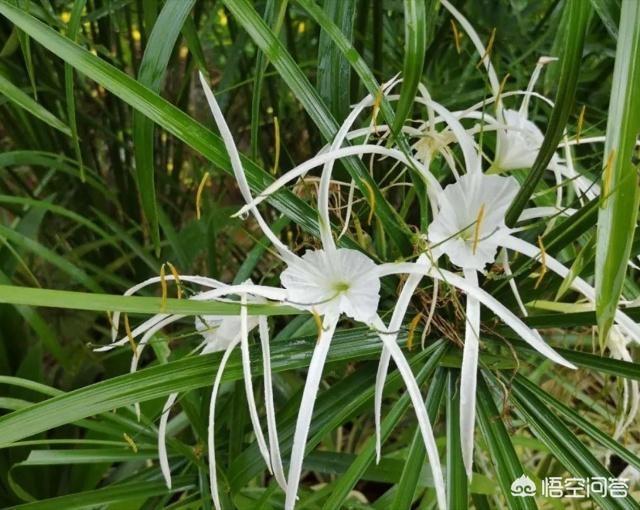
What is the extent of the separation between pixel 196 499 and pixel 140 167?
30 cm

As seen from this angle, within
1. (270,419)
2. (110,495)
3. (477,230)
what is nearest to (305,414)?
(270,419)

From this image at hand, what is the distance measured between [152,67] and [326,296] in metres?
0.18

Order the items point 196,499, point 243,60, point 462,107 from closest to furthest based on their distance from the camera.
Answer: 1. point 196,499
2. point 462,107
3. point 243,60

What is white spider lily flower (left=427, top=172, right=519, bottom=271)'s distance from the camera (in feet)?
1.20

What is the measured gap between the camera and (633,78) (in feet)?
0.98

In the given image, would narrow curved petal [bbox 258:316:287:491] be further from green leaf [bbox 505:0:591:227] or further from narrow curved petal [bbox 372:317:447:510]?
green leaf [bbox 505:0:591:227]

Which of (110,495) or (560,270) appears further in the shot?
(110,495)

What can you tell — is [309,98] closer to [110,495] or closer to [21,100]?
[21,100]

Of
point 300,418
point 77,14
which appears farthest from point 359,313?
point 77,14

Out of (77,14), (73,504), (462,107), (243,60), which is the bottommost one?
(73,504)

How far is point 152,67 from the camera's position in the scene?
40 centimetres

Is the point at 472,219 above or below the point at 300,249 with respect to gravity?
below

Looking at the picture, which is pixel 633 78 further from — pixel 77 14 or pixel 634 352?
pixel 634 352

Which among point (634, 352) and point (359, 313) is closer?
point (359, 313)
